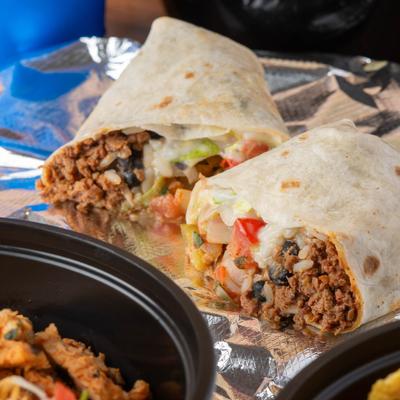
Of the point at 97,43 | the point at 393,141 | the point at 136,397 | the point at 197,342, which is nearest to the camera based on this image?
the point at 197,342

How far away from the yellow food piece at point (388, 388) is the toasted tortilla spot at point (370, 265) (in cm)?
118

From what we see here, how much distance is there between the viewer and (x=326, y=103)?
422 centimetres

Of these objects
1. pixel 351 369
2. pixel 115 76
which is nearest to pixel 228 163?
pixel 115 76

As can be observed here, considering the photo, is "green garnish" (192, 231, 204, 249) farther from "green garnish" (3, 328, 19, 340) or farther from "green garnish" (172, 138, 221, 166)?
"green garnish" (3, 328, 19, 340)

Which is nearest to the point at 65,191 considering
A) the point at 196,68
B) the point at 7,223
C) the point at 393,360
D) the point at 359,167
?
the point at 196,68

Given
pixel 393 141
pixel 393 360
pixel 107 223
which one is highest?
pixel 393 360

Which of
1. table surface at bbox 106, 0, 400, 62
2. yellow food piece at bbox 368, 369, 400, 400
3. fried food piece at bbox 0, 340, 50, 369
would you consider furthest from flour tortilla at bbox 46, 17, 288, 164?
yellow food piece at bbox 368, 369, 400, 400

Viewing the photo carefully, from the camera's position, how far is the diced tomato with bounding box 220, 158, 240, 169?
11.2 feet

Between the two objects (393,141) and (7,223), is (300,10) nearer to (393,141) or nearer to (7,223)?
(393,141)

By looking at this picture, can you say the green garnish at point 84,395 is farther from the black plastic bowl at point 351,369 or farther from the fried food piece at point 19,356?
the black plastic bowl at point 351,369

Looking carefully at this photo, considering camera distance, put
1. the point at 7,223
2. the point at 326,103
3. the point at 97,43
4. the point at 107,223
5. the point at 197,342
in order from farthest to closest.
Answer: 1. the point at 97,43
2. the point at 326,103
3. the point at 107,223
4. the point at 7,223
5. the point at 197,342

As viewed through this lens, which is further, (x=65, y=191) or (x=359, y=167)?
(x=65, y=191)

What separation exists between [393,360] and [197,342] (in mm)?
380

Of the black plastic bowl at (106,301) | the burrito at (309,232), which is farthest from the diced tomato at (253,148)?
the black plastic bowl at (106,301)
